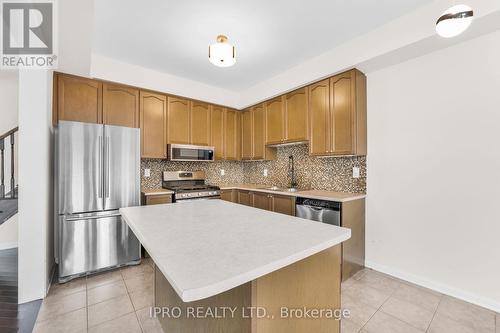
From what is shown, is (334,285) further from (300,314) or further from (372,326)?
(372,326)

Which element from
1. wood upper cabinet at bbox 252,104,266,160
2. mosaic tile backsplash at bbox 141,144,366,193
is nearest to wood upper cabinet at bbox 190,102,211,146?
mosaic tile backsplash at bbox 141,144,366,193

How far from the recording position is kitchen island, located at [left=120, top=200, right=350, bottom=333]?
0.74m

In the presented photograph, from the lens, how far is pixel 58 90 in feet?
9.14

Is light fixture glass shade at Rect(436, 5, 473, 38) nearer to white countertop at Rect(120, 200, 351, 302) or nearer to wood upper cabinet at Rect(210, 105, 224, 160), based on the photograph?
white countertop at Rect(120, 200, 351, 302)

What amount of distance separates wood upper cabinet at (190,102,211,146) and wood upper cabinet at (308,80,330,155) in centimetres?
185

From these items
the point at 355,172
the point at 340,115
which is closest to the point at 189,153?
the point at 340,115

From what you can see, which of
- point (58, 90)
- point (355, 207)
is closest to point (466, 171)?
point (355, 207)

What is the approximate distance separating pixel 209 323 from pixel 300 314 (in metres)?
0.44

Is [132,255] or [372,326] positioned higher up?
[132,255]

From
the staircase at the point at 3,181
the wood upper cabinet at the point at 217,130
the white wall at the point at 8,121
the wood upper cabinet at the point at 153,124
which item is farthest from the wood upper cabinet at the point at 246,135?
the white wall at the point at 8,121

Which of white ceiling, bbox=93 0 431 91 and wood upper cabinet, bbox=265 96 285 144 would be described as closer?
white ceiling, bbox=93 0 431 91

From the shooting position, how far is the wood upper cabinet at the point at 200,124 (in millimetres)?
3848

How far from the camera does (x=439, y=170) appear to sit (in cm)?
226
